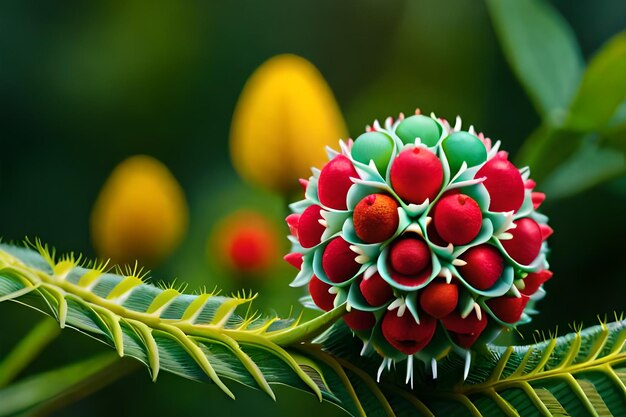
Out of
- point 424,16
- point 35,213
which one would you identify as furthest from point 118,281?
point 424,16

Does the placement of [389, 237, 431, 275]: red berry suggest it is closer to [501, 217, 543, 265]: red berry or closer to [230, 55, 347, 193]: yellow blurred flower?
[501, 217, 543, 265]: red berry

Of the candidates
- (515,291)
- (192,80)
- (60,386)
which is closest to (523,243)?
(515,291)

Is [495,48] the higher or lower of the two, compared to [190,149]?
higher

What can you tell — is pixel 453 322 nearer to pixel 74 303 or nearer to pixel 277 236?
pixel 74 303

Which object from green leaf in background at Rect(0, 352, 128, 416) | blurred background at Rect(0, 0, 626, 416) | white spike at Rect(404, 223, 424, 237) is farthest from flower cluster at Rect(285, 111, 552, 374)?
blurred background at Rect(0, 0, 626, 416)

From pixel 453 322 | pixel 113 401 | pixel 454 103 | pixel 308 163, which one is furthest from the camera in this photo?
pixel 454 103

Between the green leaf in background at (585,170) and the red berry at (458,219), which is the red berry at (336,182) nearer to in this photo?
the red berry at (458,219)

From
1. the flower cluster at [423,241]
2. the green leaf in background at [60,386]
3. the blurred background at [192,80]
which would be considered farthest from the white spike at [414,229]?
the blurred background at [192,80]
